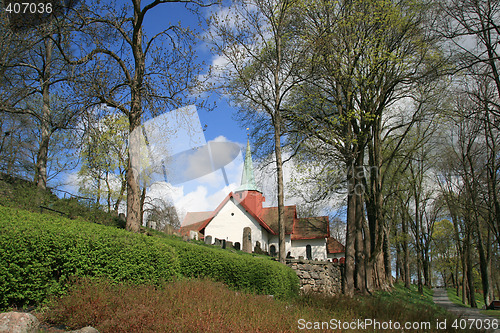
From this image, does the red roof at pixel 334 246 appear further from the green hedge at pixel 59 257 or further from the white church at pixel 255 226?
the green hedge at pixel 59 257

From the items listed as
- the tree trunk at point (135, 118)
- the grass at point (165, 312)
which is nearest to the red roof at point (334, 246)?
the tree trunk at point (135, 118)

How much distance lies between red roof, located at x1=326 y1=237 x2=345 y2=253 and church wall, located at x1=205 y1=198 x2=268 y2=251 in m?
11.0

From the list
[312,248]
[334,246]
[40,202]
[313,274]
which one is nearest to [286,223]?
[312,248]

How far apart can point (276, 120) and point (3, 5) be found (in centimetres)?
1099

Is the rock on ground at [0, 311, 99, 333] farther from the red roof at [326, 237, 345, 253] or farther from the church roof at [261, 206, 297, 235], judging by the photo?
the red roof at [326, 237, 345, 253]

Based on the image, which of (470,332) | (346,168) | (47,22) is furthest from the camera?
(346,168)

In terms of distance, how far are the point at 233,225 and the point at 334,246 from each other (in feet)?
51.8

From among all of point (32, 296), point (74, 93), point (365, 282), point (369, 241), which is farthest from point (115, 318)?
point (369, 241)

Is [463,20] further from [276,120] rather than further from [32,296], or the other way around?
[32,296]

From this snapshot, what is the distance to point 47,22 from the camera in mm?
9984

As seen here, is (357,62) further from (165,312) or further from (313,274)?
(165,312)

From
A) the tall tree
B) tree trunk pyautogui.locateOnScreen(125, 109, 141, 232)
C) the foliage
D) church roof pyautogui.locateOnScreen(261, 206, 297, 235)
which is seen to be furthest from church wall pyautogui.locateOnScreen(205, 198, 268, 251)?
tree trunk pyautogui.locateOnScreen(125, 109, 141, 232)

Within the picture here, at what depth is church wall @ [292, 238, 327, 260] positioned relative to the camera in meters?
41.4

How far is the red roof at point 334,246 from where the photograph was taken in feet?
151
